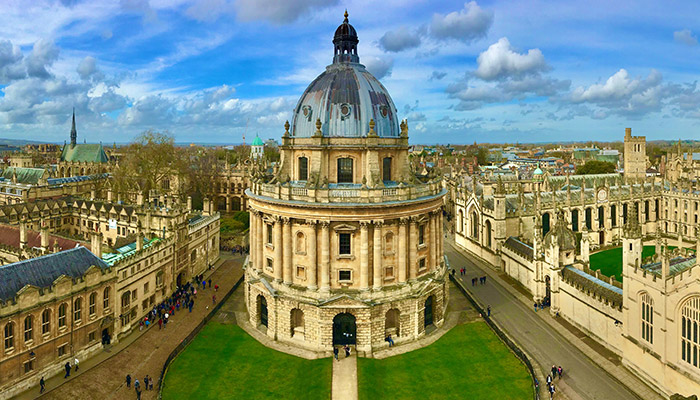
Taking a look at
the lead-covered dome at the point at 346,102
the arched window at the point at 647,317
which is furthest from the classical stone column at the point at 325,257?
the arched window at the point at 647,317

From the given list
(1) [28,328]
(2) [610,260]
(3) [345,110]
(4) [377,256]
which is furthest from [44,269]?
(2) [610,260]

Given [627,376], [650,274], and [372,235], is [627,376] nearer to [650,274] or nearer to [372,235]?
[650,274]

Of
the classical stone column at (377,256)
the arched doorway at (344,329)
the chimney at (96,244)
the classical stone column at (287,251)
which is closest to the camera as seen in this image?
the classical stone column at (377,256)

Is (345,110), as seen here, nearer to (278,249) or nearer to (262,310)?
(278,249)

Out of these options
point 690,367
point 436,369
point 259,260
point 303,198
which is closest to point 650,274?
point 690,367

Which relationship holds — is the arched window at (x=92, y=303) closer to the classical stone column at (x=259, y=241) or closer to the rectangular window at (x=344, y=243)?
the classical stone column at (x=259, y=241)

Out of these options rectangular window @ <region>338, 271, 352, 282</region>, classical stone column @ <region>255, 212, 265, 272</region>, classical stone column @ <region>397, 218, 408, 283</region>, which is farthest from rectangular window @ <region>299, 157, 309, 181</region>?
classical stone column @ <region>397, 218, 408, 283</region>
